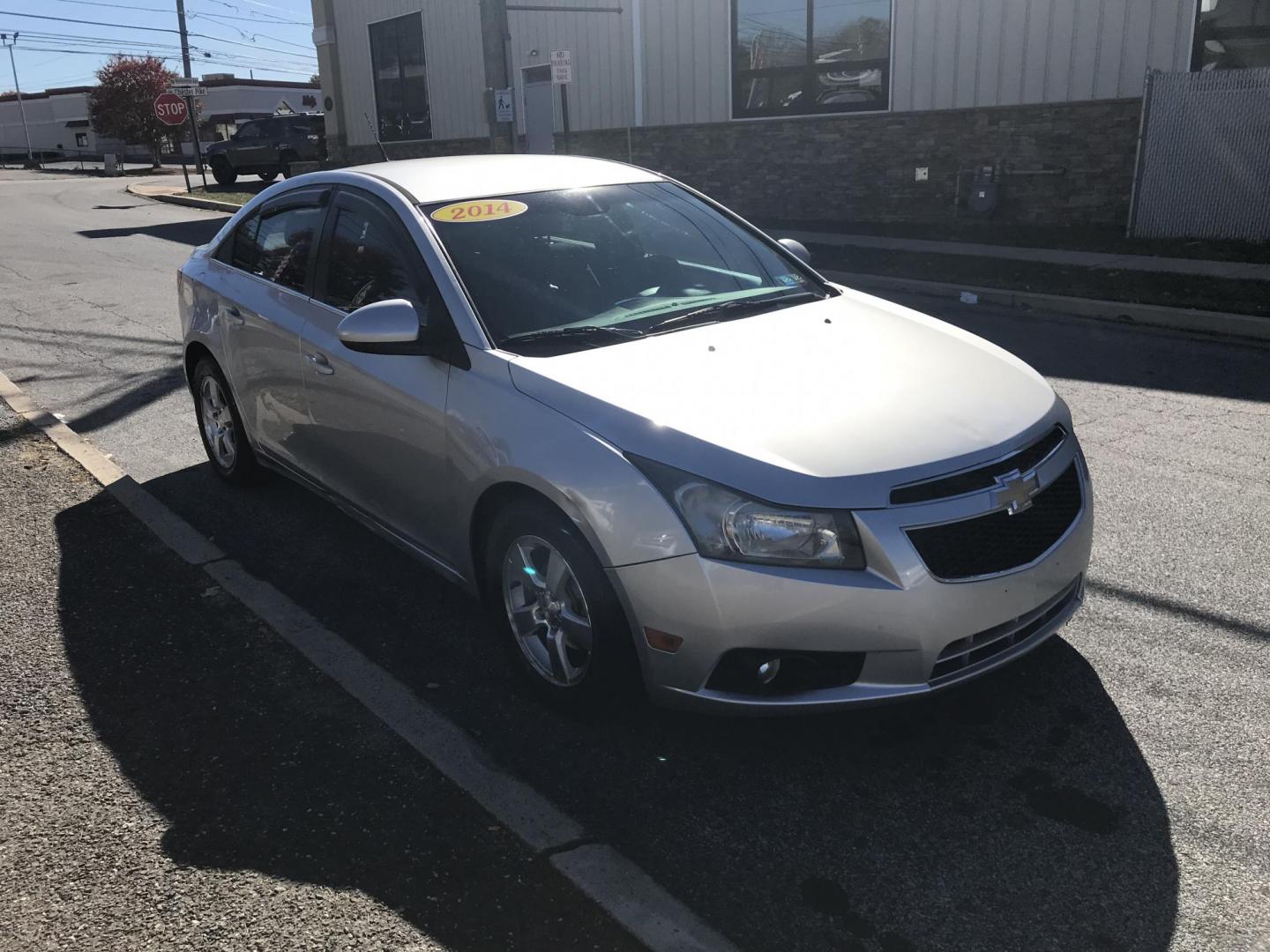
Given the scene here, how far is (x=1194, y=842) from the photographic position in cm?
289

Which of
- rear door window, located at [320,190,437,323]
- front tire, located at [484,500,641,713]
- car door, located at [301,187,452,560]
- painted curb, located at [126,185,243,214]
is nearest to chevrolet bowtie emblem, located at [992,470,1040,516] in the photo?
front tire, located at [484,500,641,713]

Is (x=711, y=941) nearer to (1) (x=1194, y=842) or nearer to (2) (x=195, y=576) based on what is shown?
(1) (x=1194, y=842)

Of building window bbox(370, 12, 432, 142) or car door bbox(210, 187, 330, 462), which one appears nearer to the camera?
car door bbox(210, 187, 330, 462)

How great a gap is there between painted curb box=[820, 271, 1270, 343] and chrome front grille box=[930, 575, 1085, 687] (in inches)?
264

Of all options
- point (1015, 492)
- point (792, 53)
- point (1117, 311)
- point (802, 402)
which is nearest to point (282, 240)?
point (802, 402)

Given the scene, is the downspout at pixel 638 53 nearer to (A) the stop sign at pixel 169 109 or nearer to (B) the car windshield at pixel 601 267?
(A) the stop sign at pixel 169 109

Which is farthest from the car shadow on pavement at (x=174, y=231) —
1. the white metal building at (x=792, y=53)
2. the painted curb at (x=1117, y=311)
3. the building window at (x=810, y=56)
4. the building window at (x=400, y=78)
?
the painted curb at (x=1117, y=311)

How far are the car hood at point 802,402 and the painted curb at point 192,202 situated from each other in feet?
69.9

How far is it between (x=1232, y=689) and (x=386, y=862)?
106 inches

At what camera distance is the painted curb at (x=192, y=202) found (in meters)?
25.0

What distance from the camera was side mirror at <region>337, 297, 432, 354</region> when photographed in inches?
148

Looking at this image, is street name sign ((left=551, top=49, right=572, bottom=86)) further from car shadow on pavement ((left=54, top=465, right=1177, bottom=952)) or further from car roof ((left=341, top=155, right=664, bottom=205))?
car shadow on pavement ((left=54, top=465, right=1177, bottom=952))

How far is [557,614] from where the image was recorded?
347 cm

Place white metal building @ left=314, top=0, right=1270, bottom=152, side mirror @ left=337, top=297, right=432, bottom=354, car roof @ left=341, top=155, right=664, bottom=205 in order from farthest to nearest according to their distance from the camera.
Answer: white metal building @ left=314, top=0, right=1270, bottom=152 < car roof @ left=341, top=155, right=664, bottom=205 < side mirror @ left=337, top=297, right=432, bottom=354
